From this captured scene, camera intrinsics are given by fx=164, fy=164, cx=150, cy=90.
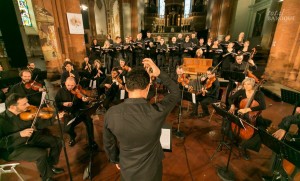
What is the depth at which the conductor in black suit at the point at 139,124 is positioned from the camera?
4.61 feet

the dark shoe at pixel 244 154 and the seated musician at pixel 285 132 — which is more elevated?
the seated musician at pixel 285 132

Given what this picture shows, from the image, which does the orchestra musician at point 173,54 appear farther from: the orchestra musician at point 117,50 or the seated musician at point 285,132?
the seated musician at point 285,132

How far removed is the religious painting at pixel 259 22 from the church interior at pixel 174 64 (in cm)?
7

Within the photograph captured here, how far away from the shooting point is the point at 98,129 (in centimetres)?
439

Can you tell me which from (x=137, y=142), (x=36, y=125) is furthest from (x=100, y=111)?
(x=137, y=142)

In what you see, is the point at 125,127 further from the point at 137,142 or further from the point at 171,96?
the point at 171,96

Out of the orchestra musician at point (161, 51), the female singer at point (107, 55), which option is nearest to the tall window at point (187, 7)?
the orchestra musician at point (161, 51)

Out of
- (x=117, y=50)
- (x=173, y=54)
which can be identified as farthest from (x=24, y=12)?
(x=173, y=54)

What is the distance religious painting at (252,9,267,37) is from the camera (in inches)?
472

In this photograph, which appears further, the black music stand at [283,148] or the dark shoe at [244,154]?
the dark shoe at [244,154]

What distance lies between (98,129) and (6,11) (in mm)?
7987

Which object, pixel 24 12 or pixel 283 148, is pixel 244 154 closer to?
pixel 283 148

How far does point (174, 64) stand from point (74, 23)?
567 centimetres

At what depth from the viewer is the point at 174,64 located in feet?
32.0
